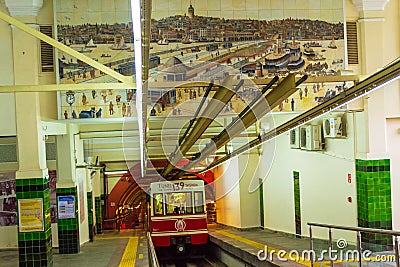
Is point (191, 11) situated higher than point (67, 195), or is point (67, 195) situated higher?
point (191, 11)

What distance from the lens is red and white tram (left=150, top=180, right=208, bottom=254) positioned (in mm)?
15586

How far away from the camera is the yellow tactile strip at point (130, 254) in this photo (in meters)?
11.9

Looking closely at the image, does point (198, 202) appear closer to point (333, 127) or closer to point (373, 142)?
point (333, 127)

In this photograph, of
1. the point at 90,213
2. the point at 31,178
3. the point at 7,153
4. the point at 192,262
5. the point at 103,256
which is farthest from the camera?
the point at 90,213

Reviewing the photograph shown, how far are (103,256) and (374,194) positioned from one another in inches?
233

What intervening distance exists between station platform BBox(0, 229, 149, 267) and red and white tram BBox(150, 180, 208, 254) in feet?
2.09

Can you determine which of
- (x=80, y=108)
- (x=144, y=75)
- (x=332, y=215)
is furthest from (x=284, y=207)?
(x=144, y=75)

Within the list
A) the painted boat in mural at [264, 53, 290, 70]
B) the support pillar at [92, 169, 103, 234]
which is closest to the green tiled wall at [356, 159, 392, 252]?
the painted boat in mural at [264, 53, 290, 70]

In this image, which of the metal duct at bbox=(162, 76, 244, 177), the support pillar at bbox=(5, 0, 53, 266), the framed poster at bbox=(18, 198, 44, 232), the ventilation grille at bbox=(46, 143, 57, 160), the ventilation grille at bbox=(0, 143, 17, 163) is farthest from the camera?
the ventilation grille at bbox=(46, 143, 57, 160)

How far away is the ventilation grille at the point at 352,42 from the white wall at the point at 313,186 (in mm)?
1094

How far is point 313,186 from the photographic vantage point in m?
13.2

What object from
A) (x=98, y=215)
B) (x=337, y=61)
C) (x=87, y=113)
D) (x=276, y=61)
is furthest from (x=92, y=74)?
(x=98, y=215)

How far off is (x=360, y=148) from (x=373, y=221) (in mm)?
1366

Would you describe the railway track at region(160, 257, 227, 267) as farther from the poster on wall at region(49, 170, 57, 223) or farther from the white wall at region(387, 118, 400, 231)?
the white wall at region(387, 118, 400, 231)
